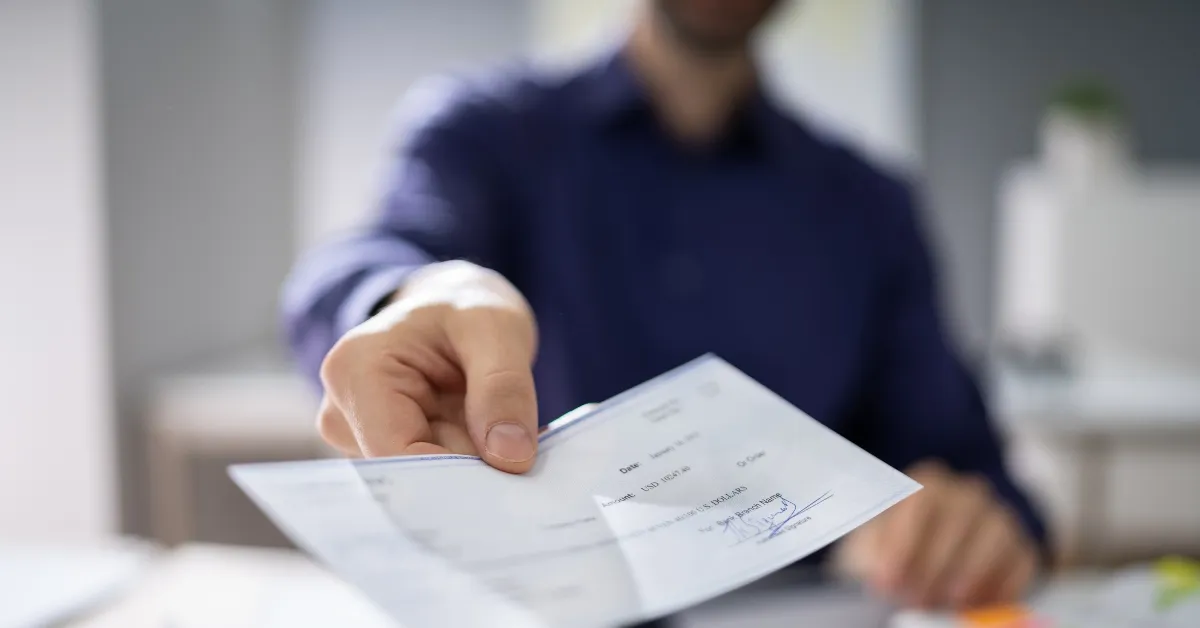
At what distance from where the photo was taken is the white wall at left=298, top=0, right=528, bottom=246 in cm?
156

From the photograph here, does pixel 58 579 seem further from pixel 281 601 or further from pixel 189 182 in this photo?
pixel 189 182

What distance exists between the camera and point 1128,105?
164 cm

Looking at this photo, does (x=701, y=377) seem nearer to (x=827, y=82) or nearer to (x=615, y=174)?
(x=615, y=174)

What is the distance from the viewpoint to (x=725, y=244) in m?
0.58

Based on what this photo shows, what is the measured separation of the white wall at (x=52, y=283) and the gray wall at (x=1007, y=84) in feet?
4.45

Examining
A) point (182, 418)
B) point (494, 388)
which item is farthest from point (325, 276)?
point (182, 418)

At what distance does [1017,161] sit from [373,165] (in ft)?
3.85

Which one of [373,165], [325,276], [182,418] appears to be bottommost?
[182,418]

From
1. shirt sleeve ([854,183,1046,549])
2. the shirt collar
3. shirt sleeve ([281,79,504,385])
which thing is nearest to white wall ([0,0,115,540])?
shirt sleeve ([281,79,504,385])

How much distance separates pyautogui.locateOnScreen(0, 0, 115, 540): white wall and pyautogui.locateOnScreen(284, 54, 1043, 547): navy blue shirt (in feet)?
1.69

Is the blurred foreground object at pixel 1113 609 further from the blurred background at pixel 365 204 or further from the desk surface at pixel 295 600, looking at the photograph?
the blurred background at pixel 365 204
